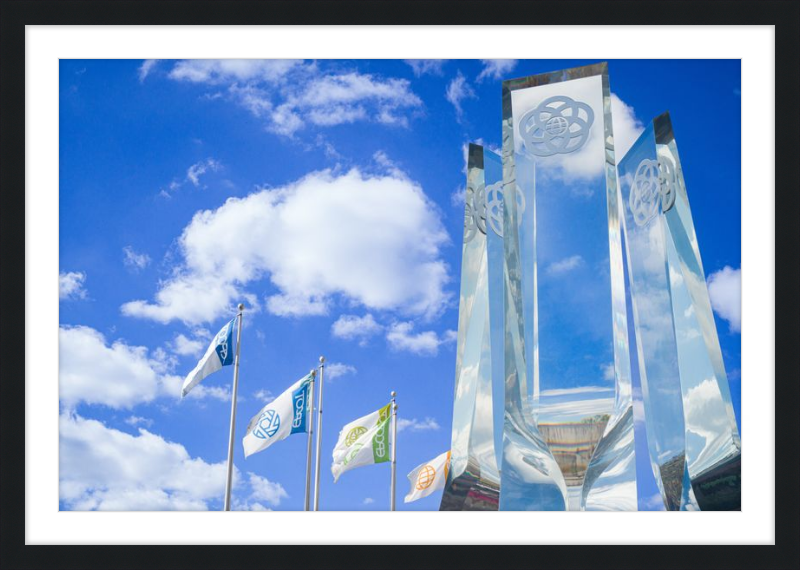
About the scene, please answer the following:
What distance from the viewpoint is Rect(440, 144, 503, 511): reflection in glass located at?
15.9 m

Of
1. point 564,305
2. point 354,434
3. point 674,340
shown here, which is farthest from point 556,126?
point 354,434

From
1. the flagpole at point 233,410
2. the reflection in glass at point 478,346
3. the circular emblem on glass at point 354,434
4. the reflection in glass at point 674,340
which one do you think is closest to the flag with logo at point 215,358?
the flagpole at point 233,410

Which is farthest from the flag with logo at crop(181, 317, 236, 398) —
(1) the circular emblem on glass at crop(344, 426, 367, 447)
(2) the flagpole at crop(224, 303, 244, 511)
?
(1) the circular emblem on glass at crop(344, 426, 367, 447)

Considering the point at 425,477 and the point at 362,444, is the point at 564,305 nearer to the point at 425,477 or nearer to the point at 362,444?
the point at 362,444

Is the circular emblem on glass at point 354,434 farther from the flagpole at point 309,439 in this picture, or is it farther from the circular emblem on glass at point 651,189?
the circular emblem on glass at point 651,189

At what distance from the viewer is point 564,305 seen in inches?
599

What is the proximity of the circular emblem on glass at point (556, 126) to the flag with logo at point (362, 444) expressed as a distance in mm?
6255

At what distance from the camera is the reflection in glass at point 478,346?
15.9 metres

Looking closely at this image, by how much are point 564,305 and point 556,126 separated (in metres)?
3.10

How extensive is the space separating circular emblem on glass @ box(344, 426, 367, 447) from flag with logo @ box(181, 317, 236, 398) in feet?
9.76

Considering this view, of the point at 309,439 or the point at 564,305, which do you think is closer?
the point at 564,305

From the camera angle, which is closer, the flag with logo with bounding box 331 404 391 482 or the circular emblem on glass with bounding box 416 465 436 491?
the flag with logo with bounding box 331 404 391 482

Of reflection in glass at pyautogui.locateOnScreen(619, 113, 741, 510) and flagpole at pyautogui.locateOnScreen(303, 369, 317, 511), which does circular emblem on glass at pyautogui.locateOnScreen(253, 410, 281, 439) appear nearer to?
flagpole at pyautogui.locateOnScreen(303, 369, 317, 511)

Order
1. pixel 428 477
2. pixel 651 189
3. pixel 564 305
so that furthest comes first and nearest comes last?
pixel 428 477 → pixel 651 189 → pixel 564 305
